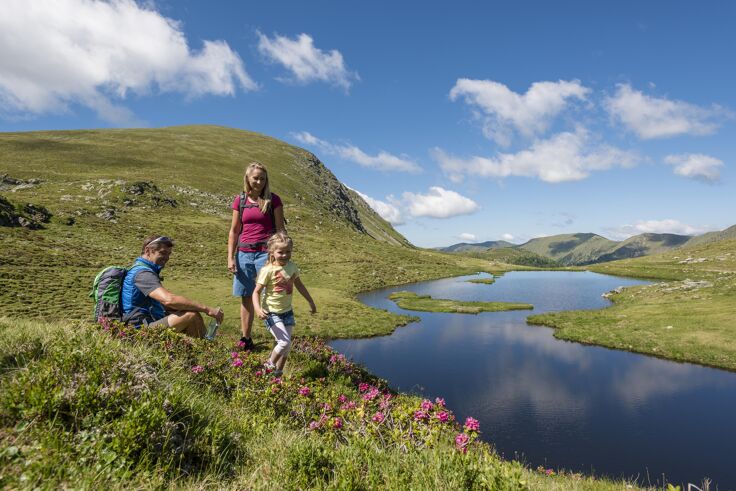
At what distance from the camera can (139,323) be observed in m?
8.35

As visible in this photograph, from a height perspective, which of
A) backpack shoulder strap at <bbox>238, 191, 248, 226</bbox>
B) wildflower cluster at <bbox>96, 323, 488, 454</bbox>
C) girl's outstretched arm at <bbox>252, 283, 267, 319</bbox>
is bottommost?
wildflower cluster at <bbox>96, 323, 488, 454</bbox>

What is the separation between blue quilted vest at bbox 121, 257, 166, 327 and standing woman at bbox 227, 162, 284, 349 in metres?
2.01

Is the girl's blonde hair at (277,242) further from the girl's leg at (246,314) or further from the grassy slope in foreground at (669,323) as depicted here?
the grassy slope in foreground at (669,323)

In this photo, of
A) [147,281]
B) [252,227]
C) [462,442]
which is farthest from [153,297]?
[462,442]

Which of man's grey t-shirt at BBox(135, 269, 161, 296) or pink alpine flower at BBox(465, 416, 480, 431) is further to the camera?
man's grey t-shirt at BBox(135, 269, 161, 296)

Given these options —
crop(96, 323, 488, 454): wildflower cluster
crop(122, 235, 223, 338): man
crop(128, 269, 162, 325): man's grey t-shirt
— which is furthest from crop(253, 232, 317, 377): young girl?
crop(128, 269, 162, 325): man's grey t-shirt

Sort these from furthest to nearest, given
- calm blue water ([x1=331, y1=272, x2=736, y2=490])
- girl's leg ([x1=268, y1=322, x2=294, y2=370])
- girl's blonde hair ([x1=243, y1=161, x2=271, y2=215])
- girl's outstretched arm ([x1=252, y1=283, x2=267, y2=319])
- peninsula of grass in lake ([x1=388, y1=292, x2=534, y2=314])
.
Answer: peninsula of grass in lake ([x1=388, y1=292, x2=534, y2=314]), calm blue water ([x1=331, y1=272, x2=736, y2=490]), girl's blonde hair ([x1=243, y1=161, x2=271, y2=215]), girl's leg ([x1=268, y1=322, x2=294, y2=370]), girl's outstretched arm ([x1=252, y1=283, x2=267, y2=319])

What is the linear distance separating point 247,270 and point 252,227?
119 centimetres

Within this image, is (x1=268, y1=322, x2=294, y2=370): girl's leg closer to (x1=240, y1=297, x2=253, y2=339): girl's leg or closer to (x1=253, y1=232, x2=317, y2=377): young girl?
(x1=253, y1=232, x2=317, y2=377): young girl

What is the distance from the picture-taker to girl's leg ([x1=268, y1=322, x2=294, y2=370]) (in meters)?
8.75

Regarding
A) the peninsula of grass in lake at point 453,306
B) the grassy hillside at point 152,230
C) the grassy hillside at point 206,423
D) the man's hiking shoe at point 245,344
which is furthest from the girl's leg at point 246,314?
the peninsula of grass in lake at point 453,306

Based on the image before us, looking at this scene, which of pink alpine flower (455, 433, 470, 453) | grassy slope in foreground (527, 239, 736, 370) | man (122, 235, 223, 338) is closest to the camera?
pink alpine flower (455, 433, 470, 453)

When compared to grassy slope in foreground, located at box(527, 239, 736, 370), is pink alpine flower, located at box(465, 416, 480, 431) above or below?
above

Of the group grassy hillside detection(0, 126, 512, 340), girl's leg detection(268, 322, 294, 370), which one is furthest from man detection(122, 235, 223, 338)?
grassy hillside detection(0, 126, 512, 340)
